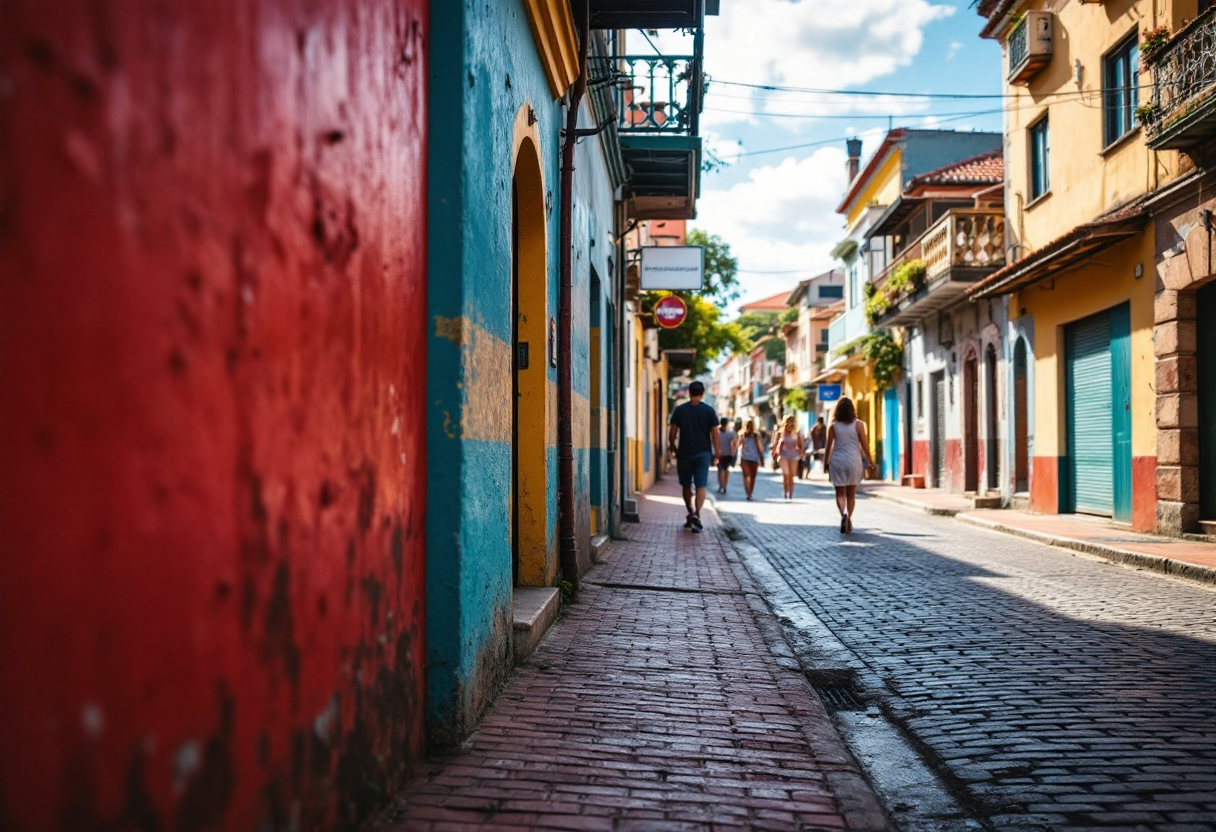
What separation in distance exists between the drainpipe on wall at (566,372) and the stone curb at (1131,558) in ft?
18.2

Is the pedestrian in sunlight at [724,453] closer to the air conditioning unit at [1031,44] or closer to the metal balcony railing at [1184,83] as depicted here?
the air conditioning unit at [1031,44]

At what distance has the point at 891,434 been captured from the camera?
29734 millimetres

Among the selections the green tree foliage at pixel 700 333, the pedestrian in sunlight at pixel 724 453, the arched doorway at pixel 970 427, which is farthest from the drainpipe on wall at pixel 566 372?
the green tree foliage at pixel 700 333

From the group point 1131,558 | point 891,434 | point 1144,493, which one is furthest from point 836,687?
point 891,434

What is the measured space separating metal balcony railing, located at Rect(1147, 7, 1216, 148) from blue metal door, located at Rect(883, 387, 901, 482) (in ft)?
57.3

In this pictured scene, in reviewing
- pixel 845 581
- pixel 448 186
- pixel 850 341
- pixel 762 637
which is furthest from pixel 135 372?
pixel 850 341

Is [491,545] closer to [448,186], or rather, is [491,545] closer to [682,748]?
[682,748]

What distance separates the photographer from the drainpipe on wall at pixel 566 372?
715 cm

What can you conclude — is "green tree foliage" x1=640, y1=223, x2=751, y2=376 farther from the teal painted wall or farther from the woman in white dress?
the teal painted wall

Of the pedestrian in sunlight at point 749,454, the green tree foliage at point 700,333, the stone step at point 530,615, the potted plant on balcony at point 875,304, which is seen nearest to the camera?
the stone step at point 530,615

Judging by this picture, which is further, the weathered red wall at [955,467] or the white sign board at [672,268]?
the weathered red wall at [955,467]

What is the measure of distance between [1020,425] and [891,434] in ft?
39.7

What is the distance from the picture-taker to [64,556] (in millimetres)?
1447

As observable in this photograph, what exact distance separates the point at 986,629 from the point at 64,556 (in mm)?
5895
